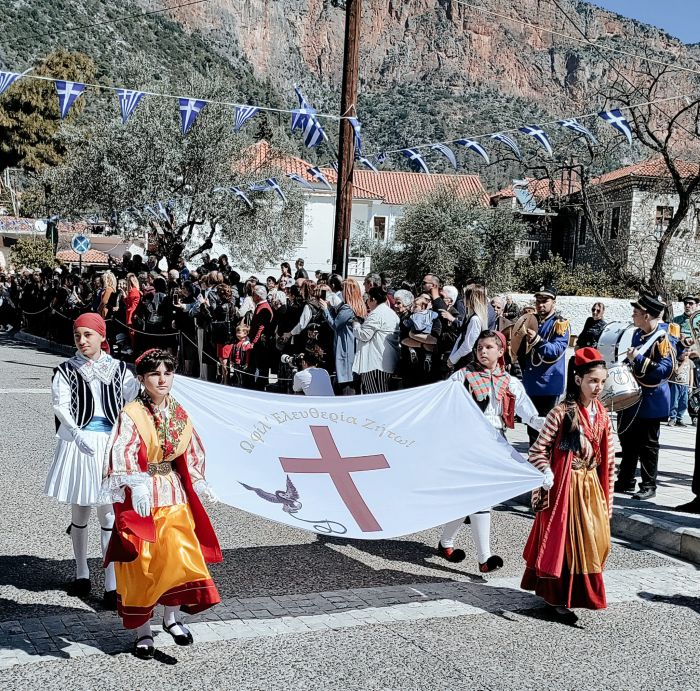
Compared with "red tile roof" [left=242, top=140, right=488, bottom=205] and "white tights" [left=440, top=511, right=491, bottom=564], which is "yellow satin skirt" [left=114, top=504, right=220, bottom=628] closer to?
"white tights" [left=440, top=511, right=491, bottom=564]

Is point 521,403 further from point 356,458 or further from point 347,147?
point 347,147

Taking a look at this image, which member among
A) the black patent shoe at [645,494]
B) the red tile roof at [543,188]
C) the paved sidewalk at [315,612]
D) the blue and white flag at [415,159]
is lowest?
the paved sidewalk at [315,612]

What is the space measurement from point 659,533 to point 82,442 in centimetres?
471

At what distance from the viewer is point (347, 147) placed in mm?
15609

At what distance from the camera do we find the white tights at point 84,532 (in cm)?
540

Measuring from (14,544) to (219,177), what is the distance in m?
24.4

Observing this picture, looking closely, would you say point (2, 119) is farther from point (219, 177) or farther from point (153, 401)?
point (153, 401)

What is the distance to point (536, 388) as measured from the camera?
9.41 m

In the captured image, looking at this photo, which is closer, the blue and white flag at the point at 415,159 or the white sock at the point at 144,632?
the white sock at the point at 144,632

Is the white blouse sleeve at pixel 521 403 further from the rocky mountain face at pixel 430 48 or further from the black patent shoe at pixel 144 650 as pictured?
the rocky mountain face at pixel 430 48

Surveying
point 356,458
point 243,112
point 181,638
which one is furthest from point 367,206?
point 181,638

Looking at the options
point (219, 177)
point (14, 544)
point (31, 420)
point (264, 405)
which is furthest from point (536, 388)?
point (219, 177)

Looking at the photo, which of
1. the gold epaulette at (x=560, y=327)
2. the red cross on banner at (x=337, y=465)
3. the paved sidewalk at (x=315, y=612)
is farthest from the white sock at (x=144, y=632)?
the gold epaulette at (x=560, y=327)

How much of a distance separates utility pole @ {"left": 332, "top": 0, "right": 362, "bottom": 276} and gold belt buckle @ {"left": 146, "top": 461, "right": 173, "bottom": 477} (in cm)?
1090
